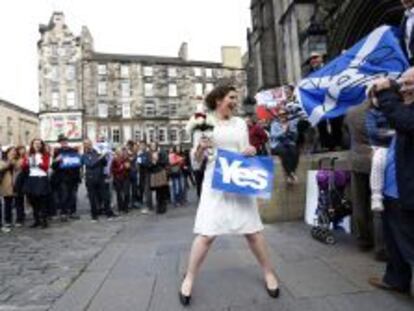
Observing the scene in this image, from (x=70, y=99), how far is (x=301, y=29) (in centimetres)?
6525

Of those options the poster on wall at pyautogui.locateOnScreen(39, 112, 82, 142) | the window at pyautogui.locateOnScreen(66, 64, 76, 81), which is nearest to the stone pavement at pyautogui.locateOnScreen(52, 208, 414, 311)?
the poster on wall at pyautogui.locateOnScreen(39, 112, 82, 142)

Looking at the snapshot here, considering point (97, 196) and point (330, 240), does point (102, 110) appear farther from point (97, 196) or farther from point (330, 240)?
point (330, 240)

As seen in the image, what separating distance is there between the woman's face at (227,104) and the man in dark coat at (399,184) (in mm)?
1473

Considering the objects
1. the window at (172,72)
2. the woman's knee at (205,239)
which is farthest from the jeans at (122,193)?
the window at (172,72)

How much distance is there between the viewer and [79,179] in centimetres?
1553

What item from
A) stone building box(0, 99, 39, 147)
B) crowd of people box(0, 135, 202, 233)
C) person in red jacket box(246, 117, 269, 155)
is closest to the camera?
person in red jacket box(246, 117, 269, 155)

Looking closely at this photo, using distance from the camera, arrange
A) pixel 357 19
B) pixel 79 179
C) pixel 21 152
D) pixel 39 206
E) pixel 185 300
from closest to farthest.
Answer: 1. pixel 185 300
2. pixel 39 206
3. pixel 21 152
4. pixel 357 19
5. pixel 79 179

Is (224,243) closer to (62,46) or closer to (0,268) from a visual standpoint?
(0,268)

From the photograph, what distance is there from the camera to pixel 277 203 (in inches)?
430

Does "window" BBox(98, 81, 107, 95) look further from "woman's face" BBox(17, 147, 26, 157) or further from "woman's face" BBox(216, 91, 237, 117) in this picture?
"woman's face" BBox(216, 91, 237, 117)

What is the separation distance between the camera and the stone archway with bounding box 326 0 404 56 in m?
13.5

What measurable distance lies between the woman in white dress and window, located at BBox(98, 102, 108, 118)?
3120 inches

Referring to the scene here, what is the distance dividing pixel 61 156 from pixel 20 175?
4.43 feet

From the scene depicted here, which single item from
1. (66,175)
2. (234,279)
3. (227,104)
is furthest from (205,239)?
(66,175)
